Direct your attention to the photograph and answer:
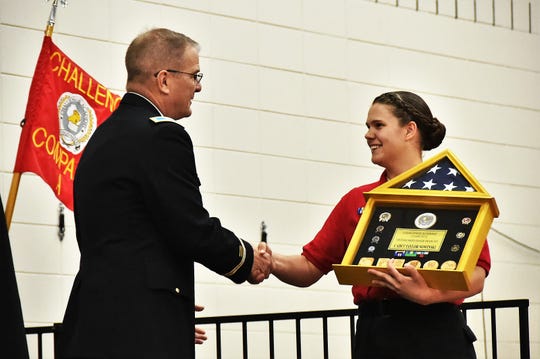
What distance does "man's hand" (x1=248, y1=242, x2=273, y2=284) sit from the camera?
3.90 metres

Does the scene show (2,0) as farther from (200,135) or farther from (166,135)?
(166,135)

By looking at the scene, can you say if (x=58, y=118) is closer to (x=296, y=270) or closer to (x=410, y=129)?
(x=296, y=270)

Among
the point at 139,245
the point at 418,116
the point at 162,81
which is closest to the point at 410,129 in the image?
the point at 418,116

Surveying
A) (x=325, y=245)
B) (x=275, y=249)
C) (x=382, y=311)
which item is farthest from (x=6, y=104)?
(x=382, y=311)

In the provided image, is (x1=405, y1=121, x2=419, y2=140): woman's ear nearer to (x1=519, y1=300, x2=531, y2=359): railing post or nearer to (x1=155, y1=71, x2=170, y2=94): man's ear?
(x1=155, y1=71, x2=170, y2=94): man's ear

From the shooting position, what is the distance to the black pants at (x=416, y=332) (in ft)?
12.5

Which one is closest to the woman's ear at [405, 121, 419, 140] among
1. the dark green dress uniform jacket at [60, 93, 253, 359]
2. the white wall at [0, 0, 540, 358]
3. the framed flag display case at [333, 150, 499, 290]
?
the framed flag display case at [333, 150, 499, 290]

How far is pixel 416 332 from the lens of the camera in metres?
3.83

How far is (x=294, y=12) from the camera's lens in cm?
761

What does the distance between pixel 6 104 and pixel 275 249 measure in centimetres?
177

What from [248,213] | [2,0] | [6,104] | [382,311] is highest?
[2,0]

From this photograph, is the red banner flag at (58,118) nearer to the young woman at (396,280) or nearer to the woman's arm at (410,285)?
the young woman at (396,280)

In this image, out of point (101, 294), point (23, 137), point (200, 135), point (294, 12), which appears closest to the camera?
point (101, 294)

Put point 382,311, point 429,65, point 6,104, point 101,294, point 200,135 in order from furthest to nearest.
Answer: point 429,65 → point 200,135 → point 6,104 → point 382,311 → point 101,294
